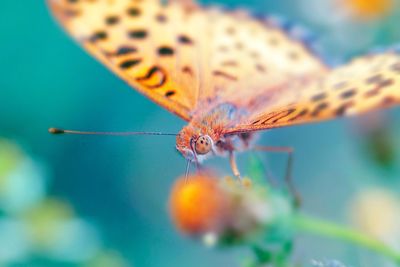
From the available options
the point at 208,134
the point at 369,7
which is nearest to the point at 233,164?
the point at 208,134

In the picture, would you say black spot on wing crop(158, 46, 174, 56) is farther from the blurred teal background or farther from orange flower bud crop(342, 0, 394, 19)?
orange flower bud crop(342, 0, 394, 19)

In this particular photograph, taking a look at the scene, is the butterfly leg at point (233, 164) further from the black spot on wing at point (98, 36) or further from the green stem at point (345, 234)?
the black spot on wing at point (98, 36)

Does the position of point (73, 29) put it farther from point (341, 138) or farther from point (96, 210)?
point (341, 138)

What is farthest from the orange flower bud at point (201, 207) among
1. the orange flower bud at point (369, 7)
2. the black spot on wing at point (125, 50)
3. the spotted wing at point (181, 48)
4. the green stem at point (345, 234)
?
the orange flower bud at point (369, 7)

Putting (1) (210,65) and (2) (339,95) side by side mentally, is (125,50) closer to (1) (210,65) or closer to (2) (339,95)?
(1) (210,65)

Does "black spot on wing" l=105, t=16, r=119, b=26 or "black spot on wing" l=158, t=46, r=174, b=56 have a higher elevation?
"black spot on wing" l=105, t=16, r=119, b=26

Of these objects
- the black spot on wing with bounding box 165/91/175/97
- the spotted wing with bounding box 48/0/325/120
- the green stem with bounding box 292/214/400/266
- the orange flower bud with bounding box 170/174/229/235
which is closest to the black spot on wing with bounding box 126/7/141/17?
the spotted wing with bounding box 48/0/325/120
